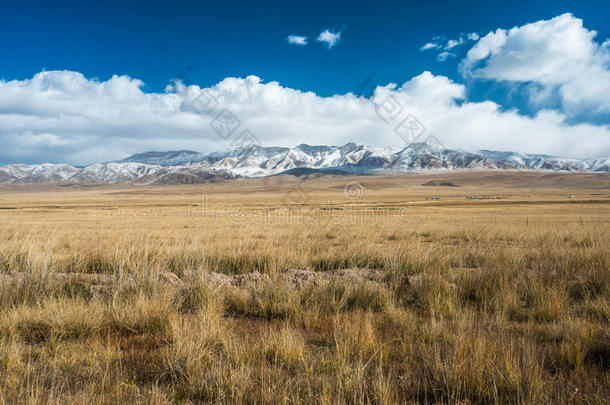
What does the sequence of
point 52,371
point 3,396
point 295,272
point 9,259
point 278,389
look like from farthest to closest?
1. point 9,259
2. point 295,272
3. point 52,371
4. point 278,389
5. point 3,396

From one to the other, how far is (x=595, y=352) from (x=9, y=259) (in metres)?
11.5

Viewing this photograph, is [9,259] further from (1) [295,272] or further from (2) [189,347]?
(2) [189,347]

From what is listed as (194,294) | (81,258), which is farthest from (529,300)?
(81,258)

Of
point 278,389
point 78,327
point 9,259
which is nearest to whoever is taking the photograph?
point 278,389

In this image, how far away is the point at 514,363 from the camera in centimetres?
293

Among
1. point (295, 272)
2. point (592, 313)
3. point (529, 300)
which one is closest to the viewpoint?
point (592, 313)

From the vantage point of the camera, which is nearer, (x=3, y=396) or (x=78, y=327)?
(x=3, y=396)

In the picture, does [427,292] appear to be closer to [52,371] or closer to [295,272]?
[295,272]

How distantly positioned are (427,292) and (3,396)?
17.1 ft

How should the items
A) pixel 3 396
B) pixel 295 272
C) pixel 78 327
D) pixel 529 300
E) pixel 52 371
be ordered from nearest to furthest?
pixel 3 396 < pixel 52 371 < pixel 78 327 < pixel 529 300 < pixel 295 272

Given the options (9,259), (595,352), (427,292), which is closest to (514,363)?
(595,352)

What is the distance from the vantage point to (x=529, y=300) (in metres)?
5.41

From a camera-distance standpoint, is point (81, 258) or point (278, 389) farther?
point (81, 258)

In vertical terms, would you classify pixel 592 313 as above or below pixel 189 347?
below
